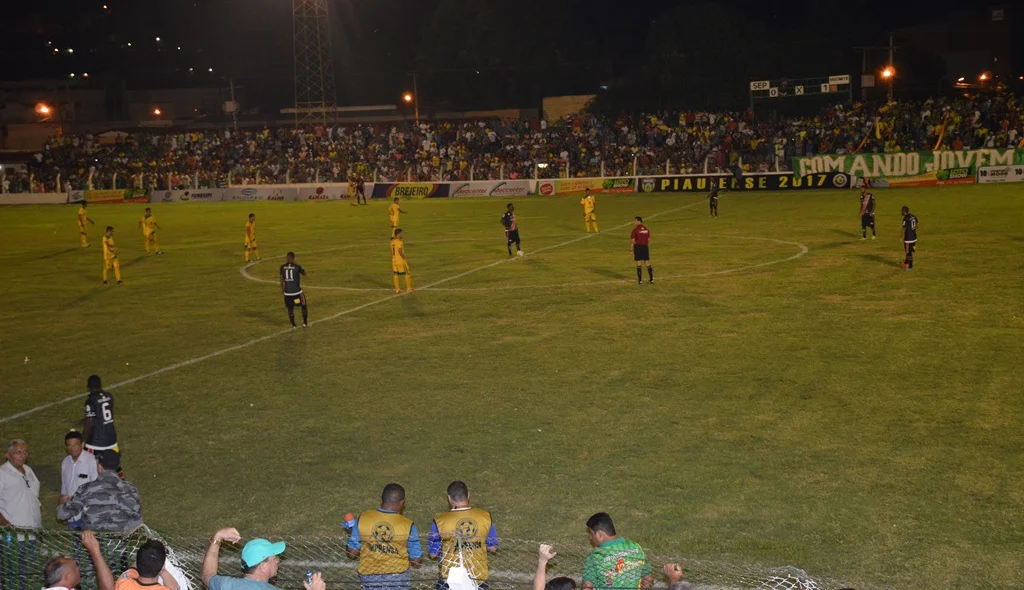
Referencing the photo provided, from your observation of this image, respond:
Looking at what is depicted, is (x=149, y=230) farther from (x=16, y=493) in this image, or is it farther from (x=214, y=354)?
(x=16, y=493)

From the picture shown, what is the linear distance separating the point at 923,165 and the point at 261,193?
41.3 meters

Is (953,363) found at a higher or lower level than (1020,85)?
lower

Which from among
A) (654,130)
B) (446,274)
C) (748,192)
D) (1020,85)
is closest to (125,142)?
(654,130)

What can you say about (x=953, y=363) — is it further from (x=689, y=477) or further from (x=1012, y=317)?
(x=689, y=477)

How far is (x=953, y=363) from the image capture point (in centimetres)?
1614

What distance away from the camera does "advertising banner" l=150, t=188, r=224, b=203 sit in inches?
2557

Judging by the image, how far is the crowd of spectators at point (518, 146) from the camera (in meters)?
52.4

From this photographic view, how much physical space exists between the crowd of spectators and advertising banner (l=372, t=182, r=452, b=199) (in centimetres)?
203

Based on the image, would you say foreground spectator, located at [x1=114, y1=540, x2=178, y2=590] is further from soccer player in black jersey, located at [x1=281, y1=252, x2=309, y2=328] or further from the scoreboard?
the scoreboard

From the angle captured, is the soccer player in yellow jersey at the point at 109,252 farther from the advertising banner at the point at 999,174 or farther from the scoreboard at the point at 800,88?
the advertising banner at the point at 999,174

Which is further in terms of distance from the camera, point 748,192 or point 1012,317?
A: point 748,192

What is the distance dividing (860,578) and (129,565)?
266 inches

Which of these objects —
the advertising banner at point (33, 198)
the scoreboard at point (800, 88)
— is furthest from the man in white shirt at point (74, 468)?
the advertising banner at point (33, 198)

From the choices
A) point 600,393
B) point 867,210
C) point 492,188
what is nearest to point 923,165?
point 867,210
